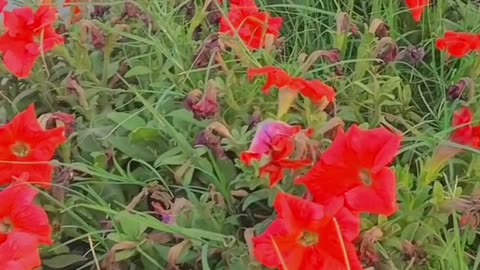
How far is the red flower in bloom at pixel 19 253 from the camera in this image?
0.77 m

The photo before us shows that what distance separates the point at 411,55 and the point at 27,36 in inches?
18.1

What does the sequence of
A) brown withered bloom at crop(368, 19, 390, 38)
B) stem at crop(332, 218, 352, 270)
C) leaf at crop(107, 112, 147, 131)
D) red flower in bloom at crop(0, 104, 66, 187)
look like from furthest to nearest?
brown withered bloom at crop(368, 19, 390, 38)
leaf at crop(107, 112, 147, 131)
red flower in bloom at crop(0, 104, 66, 187)
stem at crop(332, 218, 352, 270)

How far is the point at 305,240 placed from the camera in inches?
30.5

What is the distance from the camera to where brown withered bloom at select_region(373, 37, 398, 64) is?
109cm

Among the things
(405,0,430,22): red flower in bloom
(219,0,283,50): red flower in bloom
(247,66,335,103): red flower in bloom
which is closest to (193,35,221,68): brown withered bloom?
(219,0,283,50): red flower in bloom

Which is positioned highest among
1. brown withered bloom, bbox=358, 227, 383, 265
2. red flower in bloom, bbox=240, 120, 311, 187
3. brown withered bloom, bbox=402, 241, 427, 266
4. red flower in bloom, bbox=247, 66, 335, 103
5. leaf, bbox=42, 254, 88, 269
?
red flower in bloom, bbox=247, 66, 335, 103

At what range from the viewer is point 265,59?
3.51 feet

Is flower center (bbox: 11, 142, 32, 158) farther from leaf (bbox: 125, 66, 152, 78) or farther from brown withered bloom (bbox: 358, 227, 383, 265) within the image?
brown withered bloom (bbox: 358, 227, 383, 265)

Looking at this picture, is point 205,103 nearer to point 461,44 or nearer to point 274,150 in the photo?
point 274,150

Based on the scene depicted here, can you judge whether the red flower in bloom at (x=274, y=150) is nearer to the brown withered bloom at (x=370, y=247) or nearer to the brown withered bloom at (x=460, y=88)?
the brown withered bloom at (x=370, y=247)

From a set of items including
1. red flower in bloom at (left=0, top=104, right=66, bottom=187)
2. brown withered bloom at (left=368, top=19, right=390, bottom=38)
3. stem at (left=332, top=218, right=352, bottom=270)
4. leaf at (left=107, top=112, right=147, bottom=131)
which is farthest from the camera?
brown withered bloom at (left=368, top=19, right=390, bottom=38)

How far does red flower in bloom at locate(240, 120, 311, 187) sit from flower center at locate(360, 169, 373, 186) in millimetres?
57

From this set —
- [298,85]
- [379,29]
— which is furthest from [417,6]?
[298,85]

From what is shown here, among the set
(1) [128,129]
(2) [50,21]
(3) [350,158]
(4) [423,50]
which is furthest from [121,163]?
(4) [423,50]
